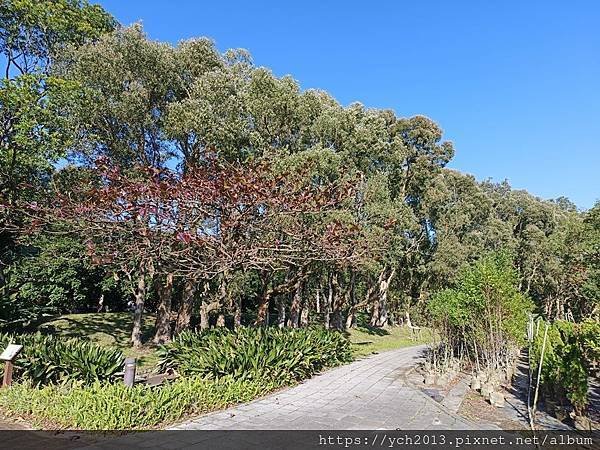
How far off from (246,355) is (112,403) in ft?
8.50

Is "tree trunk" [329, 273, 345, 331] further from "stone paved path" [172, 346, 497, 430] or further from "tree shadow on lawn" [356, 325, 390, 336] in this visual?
"stone paved path" [172, 346, 497, 430]

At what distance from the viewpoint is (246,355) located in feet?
23.5

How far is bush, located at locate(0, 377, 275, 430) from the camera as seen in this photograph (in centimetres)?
478

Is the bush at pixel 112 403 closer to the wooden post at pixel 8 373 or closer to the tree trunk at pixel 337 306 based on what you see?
the wooden post at pixel 8 373

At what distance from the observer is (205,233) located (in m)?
8.38

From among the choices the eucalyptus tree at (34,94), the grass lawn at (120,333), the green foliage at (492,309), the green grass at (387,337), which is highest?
the eucalyptus tree at (34,94)

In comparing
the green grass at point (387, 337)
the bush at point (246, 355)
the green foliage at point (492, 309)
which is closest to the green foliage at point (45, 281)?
the bush at point (246, 355)

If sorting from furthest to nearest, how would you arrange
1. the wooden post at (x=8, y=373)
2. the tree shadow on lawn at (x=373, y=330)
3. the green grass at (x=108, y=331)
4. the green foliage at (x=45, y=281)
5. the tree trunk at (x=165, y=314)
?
the tree shadow on lawn at (x=373, y=330)
the tree trunk at (x=165, y=314)
the green grass at (x=108, y=331)
the green foliage at (x=45, y=281)
the wooden post at (x=8, y=373)

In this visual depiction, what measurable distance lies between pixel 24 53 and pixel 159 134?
15.5 feet

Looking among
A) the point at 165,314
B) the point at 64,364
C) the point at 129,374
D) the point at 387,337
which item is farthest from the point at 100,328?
the point at 387,337

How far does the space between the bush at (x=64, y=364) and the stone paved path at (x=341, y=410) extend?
6.57 ft

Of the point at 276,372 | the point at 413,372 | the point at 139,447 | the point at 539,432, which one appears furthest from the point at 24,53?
the point at 539,432

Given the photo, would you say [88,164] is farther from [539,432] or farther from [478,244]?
[478,244]

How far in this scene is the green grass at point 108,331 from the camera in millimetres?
12239
